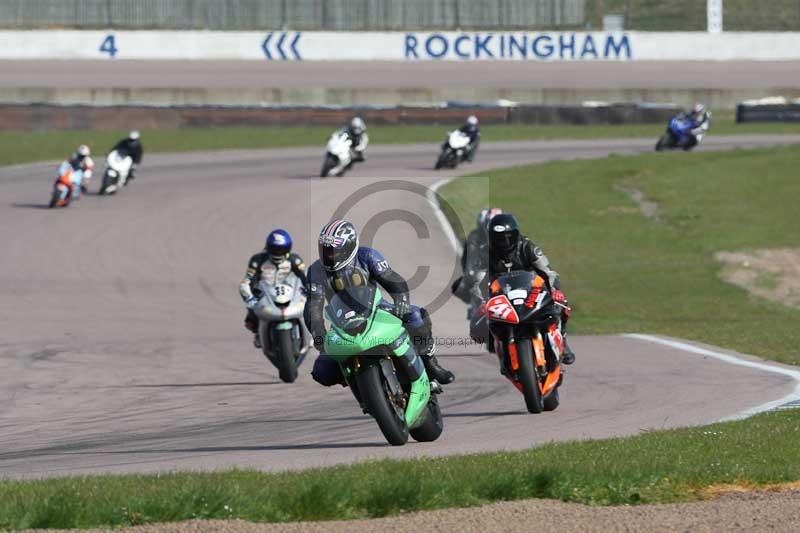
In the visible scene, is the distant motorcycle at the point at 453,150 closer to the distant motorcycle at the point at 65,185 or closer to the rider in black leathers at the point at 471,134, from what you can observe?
the rider in black leathers at the point at 471,134

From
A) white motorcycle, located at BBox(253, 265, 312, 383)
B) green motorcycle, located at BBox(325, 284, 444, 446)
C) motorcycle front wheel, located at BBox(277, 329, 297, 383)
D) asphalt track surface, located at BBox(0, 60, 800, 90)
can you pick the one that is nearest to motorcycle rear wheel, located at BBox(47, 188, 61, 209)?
white motorcycle, located at BBox(253, 265, 312, 383)

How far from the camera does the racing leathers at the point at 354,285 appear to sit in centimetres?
963

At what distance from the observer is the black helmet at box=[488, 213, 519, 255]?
12.1 m

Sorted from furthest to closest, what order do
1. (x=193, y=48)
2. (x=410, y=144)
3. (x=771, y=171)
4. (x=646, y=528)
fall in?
1. (x=193, y=48)
2. (x=410, y=144)
3. (x=771, y=171)
4. (x=646, y=528)

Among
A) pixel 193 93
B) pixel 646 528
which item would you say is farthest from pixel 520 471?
pixel 193 93

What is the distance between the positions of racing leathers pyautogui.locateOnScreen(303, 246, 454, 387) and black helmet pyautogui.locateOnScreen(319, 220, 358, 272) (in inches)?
2.9

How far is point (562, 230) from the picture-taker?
1116 inches

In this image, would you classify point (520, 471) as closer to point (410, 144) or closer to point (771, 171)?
point (771, 171)

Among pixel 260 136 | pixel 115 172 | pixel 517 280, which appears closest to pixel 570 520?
pixel 517 280

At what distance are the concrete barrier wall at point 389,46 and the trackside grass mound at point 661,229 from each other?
15.3 meters

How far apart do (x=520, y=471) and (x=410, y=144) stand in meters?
34.1

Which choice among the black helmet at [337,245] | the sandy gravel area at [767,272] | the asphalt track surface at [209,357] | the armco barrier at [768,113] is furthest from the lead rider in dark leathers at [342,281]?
the armco barrier at [768,113]

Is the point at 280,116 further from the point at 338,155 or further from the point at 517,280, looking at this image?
the point at 517,280

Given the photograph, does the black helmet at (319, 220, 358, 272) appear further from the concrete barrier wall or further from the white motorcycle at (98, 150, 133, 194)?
the concrete barrier wall
